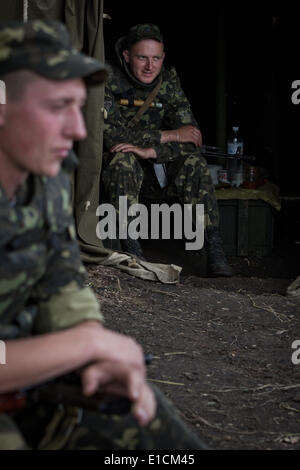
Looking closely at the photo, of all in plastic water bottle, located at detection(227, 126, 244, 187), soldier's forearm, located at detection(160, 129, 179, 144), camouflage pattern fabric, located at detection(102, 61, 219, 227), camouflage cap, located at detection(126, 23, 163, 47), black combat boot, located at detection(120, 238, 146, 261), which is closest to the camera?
black combat boot, located at detection(120, 238, 146, 261)

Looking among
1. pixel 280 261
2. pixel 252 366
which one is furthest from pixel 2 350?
pixel 280 261

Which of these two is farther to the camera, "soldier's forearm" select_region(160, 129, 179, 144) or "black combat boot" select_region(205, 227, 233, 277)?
"soldier's forearm" select_region(160, 129, 179, 144)

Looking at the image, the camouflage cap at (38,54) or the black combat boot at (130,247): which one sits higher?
the camouflage cap at (38,54)

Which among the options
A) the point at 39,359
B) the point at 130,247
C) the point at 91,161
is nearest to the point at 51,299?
the point at 39,359

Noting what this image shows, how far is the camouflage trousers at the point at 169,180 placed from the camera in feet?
18.9

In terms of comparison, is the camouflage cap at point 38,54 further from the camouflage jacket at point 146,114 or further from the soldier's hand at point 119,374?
the camouflage jacket at point 146,114

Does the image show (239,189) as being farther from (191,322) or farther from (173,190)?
(191,322)

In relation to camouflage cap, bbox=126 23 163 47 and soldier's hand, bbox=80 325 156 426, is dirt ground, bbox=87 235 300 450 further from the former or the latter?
camouflage cap, bbox=126 23 163 47

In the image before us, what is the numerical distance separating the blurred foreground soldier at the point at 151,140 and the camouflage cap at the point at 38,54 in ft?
13.5

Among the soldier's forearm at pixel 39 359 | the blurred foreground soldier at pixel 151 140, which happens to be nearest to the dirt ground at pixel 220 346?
the blurred foreground soldier at pixel 151 140

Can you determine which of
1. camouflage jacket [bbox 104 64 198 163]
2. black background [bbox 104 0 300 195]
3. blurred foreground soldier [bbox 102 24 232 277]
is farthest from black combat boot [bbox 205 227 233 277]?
black background [bbox 104 0 300 195]

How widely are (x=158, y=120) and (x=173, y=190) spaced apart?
0.71 meters

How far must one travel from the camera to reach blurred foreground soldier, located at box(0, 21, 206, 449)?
5.23ft

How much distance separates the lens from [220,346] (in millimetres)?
4109
